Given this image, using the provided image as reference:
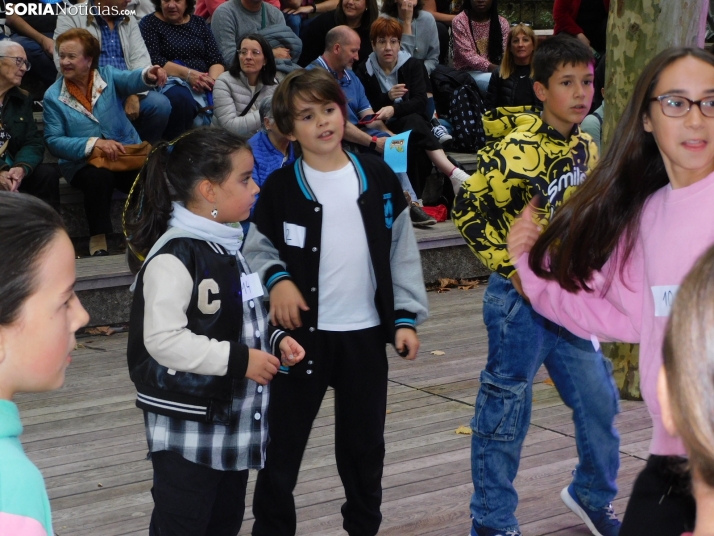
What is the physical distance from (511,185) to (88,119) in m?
4.54

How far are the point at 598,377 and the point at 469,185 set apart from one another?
793mm

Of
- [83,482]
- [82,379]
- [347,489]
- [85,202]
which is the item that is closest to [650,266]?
[347,489]

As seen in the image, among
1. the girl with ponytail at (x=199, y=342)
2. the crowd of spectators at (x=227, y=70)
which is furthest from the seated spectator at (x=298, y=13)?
the girl with ponytail at (x=199, y=342)

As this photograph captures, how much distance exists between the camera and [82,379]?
5.53m

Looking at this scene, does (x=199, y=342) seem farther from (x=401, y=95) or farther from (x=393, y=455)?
(x=401, y=95)

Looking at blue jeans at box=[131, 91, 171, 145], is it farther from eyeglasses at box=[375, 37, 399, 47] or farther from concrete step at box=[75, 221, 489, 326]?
eyeglasses at box=[375, 37, 399, 47]

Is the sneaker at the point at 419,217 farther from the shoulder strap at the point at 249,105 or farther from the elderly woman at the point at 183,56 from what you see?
the elderly woman at the point at 183,56

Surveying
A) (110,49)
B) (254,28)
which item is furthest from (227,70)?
(254,28)

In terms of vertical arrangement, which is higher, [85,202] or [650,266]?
[650,266]

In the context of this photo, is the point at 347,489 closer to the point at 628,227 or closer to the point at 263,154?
the point at 628,227

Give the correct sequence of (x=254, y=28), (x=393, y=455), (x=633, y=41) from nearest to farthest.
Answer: (x=393, y=455)
(x=633, y=41)
(x=254, y=28)

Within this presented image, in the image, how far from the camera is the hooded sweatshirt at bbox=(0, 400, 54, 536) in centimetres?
137

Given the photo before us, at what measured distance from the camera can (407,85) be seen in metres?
8.80

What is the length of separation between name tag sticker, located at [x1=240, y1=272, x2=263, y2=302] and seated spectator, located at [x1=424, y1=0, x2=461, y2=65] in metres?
7.45
